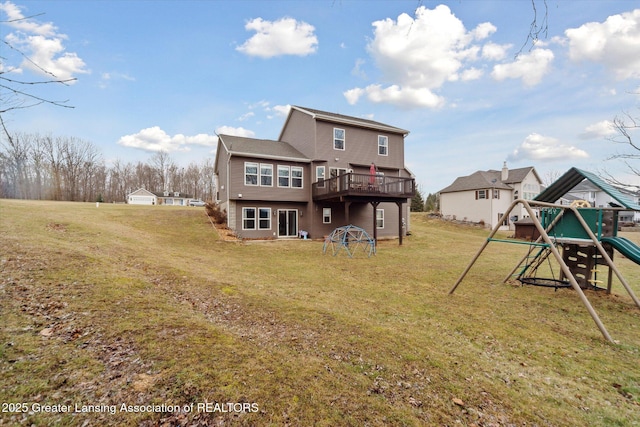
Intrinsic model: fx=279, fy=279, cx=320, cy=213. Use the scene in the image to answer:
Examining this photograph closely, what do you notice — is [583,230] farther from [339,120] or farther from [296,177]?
[296,177]

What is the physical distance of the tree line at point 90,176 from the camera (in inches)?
1524

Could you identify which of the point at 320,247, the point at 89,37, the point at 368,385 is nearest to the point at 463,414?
the point at 368,385

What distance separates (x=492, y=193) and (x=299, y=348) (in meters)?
33.5

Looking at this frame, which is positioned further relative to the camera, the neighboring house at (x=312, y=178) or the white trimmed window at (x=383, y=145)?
the white trimmed window at (x=383, y=145)

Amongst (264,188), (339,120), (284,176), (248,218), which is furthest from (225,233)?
(339,120)

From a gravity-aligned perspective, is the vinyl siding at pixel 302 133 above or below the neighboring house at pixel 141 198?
above

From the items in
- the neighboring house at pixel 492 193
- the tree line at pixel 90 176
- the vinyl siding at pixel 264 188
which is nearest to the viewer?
the vinyl siding at pixel 264 188

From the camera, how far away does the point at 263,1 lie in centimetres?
517

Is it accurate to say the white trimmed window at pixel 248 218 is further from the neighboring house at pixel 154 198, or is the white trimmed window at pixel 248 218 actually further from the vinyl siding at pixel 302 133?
the neighboring house at pixel 154 198

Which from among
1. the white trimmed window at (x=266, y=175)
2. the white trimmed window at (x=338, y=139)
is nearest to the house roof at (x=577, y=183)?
the white trimmed window at (x=338, y=139)

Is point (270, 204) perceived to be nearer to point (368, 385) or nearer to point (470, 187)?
point (368, 385)

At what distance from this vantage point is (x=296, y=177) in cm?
1981

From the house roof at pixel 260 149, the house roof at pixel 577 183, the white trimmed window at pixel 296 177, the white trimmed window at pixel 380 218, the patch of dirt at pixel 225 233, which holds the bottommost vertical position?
the patch of dirt at pixel 225 233

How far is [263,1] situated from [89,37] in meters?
3.26
